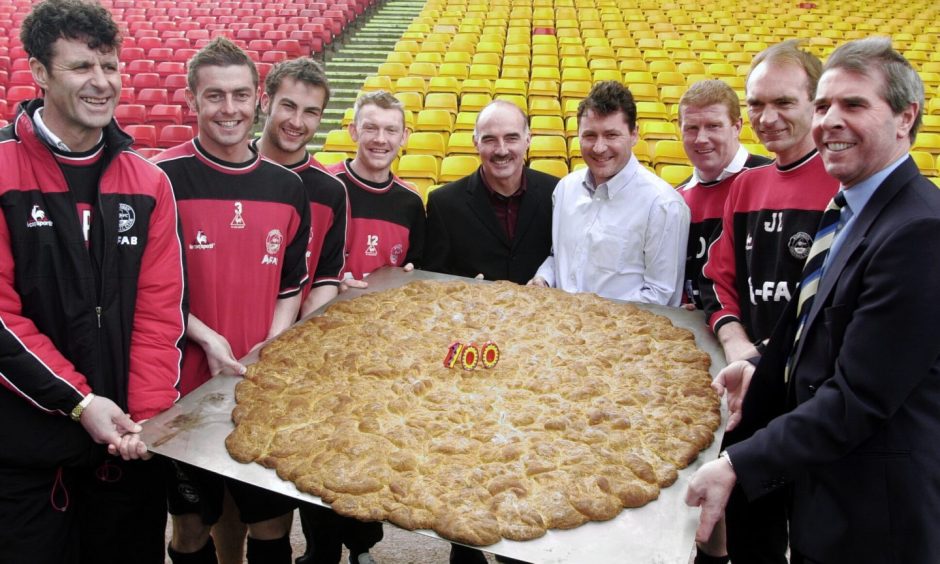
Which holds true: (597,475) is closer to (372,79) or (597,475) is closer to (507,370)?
(507,370)

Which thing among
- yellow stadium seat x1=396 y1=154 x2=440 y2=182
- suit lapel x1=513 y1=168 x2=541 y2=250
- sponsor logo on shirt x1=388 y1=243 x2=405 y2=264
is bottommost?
sponsor logo on shirt x1=388 y1=243 x2=405 y2=264

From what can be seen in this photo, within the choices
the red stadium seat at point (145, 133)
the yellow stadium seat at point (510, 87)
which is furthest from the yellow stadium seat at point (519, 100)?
the red stadium seat at point (145, 133)

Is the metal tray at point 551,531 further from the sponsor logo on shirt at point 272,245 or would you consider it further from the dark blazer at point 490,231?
the dark blazer at point 490,231

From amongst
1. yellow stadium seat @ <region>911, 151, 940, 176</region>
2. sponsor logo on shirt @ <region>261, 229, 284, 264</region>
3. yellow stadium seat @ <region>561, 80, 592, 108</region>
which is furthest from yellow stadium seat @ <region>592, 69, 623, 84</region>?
sponsor logo on shirt @ <region>261, 229, 284, 264</region>

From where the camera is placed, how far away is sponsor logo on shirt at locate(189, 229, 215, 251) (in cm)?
232

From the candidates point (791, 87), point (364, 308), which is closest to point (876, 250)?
point (791, 87)

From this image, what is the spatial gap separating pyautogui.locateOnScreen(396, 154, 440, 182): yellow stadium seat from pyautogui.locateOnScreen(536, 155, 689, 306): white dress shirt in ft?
9.19

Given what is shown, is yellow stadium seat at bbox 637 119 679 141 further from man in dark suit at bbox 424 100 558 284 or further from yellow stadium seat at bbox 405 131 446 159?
man in dark suit at bbox 424 100 558 284

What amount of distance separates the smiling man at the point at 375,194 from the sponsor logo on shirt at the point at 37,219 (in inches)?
51.1

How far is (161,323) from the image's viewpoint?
209cm

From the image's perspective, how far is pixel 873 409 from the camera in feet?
4.64

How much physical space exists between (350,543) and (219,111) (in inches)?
69.2

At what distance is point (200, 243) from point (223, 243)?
73 millimetres

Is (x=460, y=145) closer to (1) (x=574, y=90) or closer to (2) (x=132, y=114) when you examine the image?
(1) (x=574, y=90)
